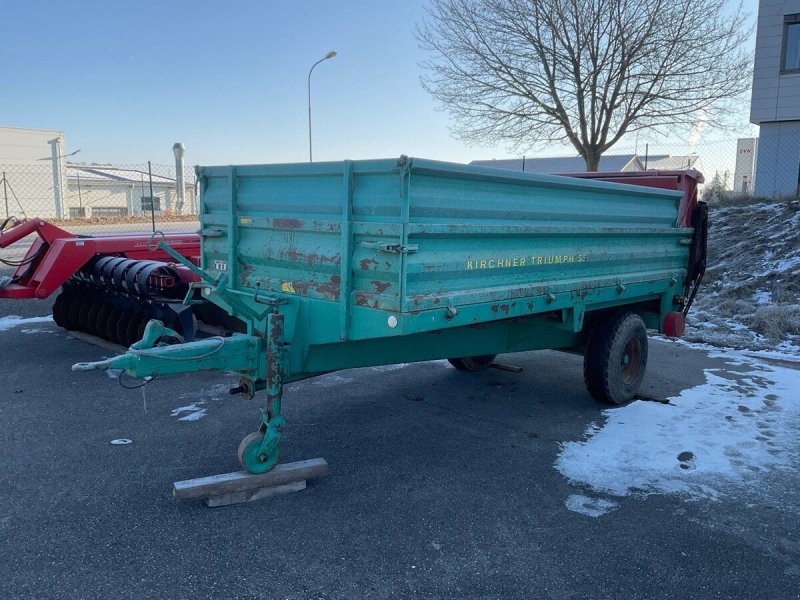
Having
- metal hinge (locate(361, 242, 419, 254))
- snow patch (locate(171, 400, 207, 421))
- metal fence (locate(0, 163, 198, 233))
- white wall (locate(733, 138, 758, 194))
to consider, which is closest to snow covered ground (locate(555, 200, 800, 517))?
metal hinge (locate(361, 242, 419, 254))

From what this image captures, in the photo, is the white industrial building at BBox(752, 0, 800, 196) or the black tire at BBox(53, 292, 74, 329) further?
the white industrial building at BBox(752, 0, 800, 196)

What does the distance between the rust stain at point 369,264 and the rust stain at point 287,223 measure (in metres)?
0.51

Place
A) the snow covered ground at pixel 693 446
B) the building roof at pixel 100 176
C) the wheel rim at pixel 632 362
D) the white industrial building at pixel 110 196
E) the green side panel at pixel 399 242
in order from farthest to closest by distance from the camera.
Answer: the building roof at pixel 100 176, the white industrial building at pixel 110 196, the wheel rim at pixel 632 362, the snow covered ground at pixel 693 446, the green side panel at pixel 399 242

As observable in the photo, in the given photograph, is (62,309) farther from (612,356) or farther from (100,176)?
(100,176)

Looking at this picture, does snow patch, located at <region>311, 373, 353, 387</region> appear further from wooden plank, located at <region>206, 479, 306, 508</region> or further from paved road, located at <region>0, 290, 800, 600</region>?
wooden plank, located at <region>206, 479, 306, 508</region>

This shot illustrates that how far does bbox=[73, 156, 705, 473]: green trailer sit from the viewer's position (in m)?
3.50

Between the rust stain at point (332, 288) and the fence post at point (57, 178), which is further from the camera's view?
the fence post at point (57, 178)

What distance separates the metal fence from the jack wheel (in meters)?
20.4

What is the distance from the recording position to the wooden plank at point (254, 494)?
3.68 metres

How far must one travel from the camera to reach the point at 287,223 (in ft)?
13.0

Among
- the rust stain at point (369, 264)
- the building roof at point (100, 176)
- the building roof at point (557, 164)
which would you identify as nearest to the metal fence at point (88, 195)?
the building roof at point (100, 176)

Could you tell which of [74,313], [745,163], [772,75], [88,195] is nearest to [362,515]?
[74,313]

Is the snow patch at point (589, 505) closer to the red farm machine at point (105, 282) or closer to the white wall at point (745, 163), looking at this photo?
the red farm machine at point (105, 282)

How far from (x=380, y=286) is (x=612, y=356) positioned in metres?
2.69
